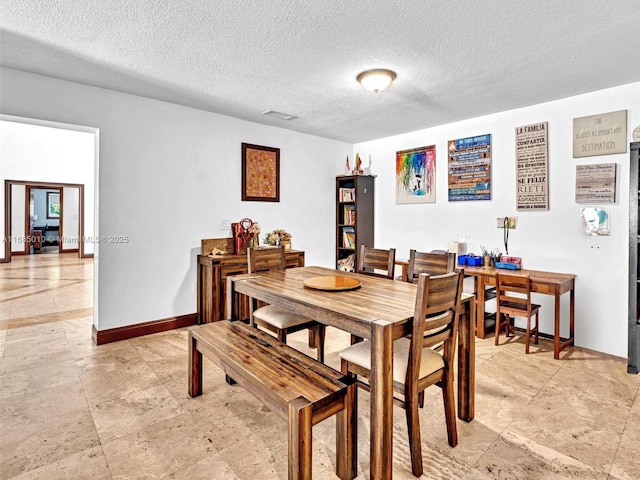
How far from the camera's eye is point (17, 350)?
3209mm

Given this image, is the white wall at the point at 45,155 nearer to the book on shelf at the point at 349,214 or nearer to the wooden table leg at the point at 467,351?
the book on shelf at the point at 349,214

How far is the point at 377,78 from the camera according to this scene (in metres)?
2.83

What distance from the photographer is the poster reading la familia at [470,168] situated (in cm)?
404

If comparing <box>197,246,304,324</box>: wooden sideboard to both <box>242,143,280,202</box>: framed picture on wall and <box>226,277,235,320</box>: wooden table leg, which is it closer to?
<box>242,143,280,202</box>: framed picture on wall

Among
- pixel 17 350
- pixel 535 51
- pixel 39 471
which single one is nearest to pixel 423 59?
pixel 535 51

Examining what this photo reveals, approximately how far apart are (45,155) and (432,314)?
1020 centimetres

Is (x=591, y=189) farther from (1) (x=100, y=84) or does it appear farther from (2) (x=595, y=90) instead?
(1) (x=100, y=84)

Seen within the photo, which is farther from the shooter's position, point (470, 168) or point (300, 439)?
point (470, 168)

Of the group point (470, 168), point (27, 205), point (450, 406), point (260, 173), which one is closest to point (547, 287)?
point (470, 168)

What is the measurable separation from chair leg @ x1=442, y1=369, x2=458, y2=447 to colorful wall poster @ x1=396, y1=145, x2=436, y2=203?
10.2 ft

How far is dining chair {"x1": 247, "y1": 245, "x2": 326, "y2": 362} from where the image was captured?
2.66 meters

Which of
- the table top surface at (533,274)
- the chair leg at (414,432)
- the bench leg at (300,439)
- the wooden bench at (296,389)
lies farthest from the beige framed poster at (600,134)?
the bench leg at (300,439)

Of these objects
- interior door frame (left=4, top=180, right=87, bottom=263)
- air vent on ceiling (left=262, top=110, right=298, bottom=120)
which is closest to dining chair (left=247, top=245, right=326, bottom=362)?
air vent on ceiling (left=262, top=110, right=298, bottom=120)

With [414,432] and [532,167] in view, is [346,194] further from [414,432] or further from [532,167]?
[414,432]
